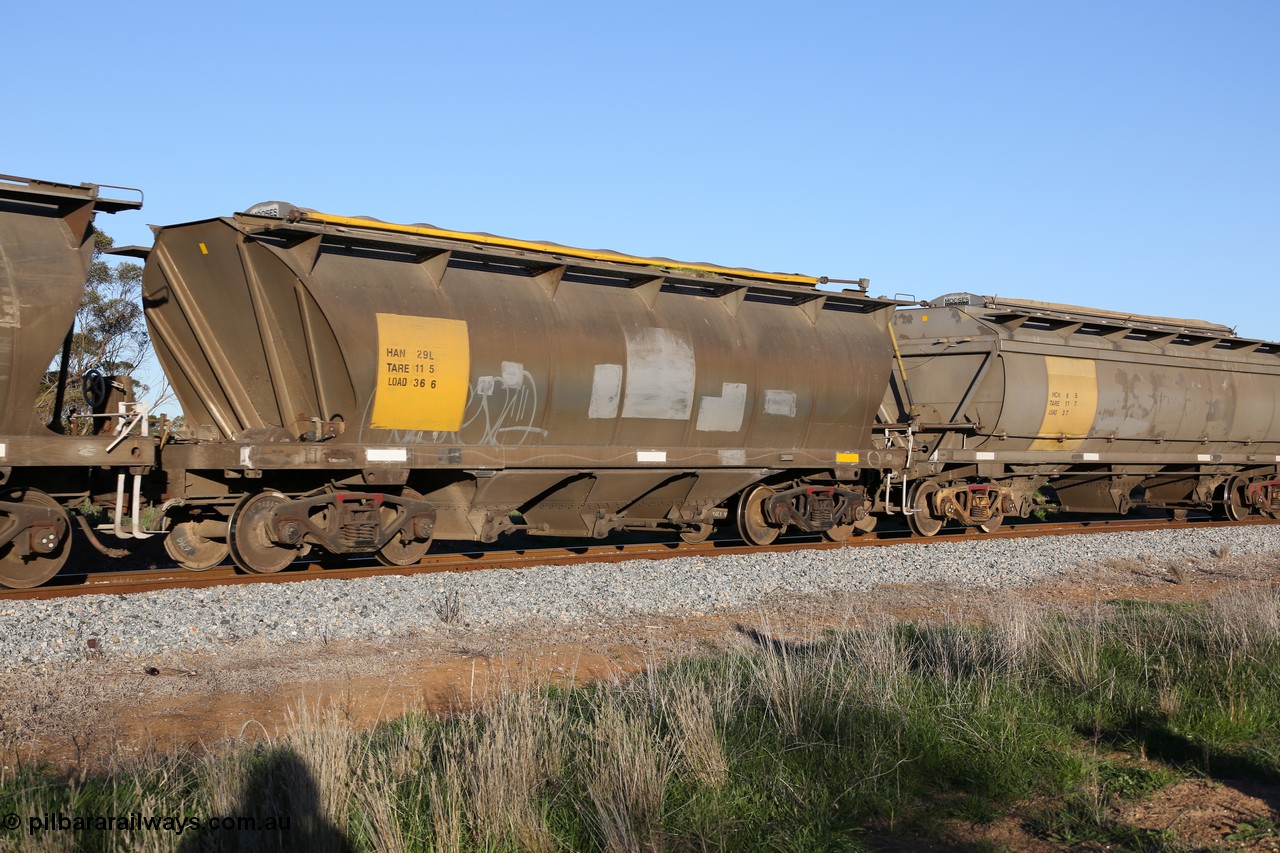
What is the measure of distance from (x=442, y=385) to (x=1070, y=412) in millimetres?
11915

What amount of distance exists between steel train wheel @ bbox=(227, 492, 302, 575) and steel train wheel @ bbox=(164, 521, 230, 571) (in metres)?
0.51

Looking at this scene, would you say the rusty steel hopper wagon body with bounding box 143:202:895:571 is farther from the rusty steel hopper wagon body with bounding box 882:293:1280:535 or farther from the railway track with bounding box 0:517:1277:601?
the rusty steel hopper wagon body with bounding box 882:293:1280:535

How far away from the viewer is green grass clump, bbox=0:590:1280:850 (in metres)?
4.87

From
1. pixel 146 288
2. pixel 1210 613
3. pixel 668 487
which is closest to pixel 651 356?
pixel 668 487

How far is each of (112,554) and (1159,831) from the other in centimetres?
965

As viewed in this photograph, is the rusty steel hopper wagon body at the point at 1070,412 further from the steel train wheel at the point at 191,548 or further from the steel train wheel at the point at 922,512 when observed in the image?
the steel train wheel at the point at 191,548

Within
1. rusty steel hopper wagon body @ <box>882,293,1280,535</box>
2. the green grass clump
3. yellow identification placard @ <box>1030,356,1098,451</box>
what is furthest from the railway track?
the green grass clump

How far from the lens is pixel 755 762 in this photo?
5.93 m

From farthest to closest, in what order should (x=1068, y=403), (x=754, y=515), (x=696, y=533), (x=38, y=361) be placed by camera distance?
(x=1068, y=403) → (x=754, y=515) → (x=696, y=533) → (x=38, y=361)

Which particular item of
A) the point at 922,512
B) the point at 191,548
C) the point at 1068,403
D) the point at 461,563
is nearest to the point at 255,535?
the point at 191,548

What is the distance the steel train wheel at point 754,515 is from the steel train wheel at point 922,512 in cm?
319

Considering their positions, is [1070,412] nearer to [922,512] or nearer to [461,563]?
[922,512]

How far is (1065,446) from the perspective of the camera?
742 inches

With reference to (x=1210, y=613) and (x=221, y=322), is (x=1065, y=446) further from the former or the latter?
(x=221, y=322)
